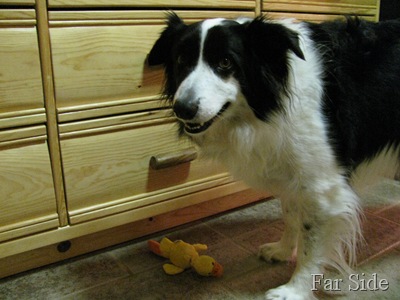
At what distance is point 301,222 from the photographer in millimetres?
1133

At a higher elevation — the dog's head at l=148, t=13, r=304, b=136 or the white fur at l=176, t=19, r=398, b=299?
the dog's head at l=148, t=13, r=304, b=136

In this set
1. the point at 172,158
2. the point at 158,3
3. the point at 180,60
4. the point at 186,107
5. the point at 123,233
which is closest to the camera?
the point at 186,107

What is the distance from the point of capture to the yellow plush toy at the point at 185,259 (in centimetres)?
122

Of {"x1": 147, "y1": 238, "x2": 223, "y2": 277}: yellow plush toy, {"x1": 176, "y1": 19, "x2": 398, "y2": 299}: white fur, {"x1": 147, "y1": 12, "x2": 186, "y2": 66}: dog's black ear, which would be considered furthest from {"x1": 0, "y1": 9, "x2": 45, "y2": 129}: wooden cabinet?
{"x1": 147, "y1": 238, "x2": 223, "y2": 277}: yellow plush toy

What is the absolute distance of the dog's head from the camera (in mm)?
947

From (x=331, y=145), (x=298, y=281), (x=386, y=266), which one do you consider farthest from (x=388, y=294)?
(x=331, y=145)

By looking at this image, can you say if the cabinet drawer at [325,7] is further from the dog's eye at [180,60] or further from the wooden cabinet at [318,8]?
the dog's eye at [180,60]

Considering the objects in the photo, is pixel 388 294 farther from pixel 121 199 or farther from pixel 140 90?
pixel 140 90

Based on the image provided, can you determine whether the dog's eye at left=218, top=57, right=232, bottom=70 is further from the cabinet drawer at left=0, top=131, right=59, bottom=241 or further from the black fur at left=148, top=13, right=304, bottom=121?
the cabinet drawer at left=0, top=131, right=59, bottom=241

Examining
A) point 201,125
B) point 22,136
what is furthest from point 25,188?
point 201,125

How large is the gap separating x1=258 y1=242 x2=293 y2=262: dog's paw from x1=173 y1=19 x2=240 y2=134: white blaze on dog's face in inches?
21.8

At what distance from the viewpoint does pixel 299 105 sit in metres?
1.06

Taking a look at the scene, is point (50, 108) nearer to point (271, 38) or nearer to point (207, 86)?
point (207, 86)

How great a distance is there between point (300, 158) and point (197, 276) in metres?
0.50
